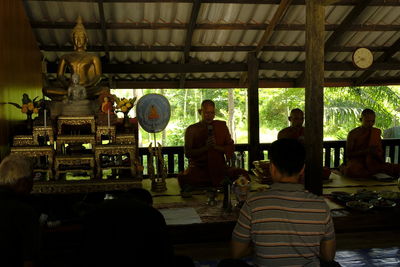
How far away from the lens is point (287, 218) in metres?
2.15

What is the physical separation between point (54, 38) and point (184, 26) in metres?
2.22

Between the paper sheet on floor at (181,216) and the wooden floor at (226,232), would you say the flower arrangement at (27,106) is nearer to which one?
the wooden floor at (226,232)

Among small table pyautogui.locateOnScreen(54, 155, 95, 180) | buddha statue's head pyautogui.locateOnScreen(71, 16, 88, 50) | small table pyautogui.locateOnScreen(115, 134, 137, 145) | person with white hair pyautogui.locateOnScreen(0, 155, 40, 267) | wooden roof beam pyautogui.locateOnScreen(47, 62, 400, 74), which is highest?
buddha statue's head pyautogui.locateOnScreen(71, 16, 88, 50)

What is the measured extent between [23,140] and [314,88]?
361cm

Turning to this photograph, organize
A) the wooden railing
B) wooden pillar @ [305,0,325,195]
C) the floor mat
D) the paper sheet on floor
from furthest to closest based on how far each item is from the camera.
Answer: the wooden railing < wooden pillar @ [305,0,325,195] < the paper sheet on floor < the floor mat

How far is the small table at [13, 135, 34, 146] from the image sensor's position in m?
5.17

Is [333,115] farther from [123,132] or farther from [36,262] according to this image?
[36,262]

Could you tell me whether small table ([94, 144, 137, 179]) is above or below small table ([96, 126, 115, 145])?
below

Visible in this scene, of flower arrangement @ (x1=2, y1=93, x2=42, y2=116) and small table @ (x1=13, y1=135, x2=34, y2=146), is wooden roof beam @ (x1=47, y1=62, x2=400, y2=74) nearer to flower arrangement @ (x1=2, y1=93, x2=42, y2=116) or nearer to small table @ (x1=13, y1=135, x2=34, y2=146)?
flower arrangement @ (x1=2, y1=93, x2=42, y2=116)

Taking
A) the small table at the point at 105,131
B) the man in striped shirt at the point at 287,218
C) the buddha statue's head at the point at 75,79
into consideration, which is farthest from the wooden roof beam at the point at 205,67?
the man in striped shirt at the point at 287,218

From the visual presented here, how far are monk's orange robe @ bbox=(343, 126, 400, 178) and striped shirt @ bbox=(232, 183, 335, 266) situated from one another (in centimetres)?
524

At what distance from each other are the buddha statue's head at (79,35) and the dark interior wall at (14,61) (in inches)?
30.0

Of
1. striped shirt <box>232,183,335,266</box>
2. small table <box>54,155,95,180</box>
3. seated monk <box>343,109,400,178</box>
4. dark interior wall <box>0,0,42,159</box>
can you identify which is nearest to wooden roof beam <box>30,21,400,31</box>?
dark interior wall <box>0,0,42,159</box>

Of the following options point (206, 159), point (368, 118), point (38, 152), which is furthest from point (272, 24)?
point (38, 152)
